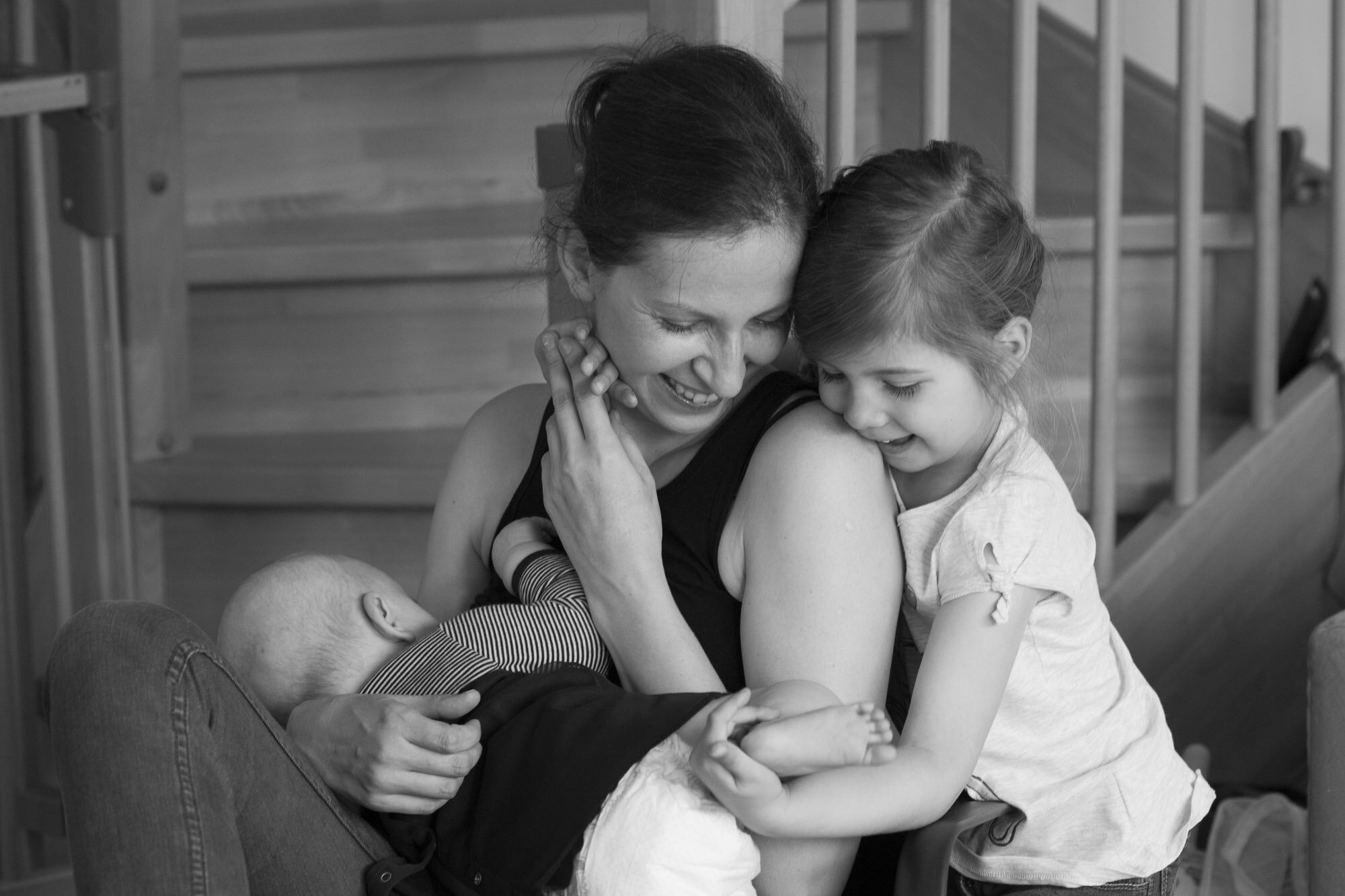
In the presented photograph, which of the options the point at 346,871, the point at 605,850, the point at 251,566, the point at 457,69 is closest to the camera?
the point at 605,850

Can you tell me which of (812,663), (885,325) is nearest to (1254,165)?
(885,325)

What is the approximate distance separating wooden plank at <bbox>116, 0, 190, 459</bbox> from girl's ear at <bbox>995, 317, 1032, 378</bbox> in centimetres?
136

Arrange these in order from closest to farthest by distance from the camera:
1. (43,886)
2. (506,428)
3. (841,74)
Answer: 1. (506,428)
2. (841,74)
3. (43,886)

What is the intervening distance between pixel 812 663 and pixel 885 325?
0.28m

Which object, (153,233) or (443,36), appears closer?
(153,233)

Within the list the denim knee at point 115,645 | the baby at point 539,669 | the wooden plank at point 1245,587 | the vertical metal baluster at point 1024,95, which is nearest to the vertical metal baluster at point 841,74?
the vertical metal baluster at point 1024,95

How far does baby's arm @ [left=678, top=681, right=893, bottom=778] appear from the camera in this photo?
981mm

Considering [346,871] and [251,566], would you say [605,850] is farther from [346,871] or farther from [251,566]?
[251,566]

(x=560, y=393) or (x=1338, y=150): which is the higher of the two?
(x=1338, y=150)

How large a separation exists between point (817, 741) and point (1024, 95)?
39.3 inches

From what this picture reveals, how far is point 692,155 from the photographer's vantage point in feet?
3.72

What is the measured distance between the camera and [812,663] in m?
1.13

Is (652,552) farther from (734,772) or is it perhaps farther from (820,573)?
(734,772)

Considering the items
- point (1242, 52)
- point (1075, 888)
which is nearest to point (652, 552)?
point (1075, 888)
